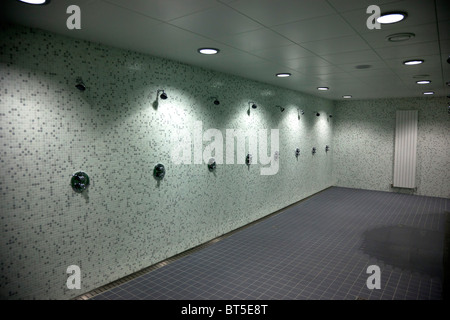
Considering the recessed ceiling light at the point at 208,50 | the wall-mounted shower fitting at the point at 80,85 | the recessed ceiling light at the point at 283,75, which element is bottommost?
the wall-mounted shower fitting at the point at 80,85

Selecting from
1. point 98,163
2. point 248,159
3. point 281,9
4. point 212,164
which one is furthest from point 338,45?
point 98,163

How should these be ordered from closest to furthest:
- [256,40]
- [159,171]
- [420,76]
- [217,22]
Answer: [217,22] < [256,40] < [159,171] < [420,76]

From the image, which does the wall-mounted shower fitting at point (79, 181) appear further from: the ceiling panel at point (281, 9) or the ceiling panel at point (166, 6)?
the ceiling panel at point (281, 9)

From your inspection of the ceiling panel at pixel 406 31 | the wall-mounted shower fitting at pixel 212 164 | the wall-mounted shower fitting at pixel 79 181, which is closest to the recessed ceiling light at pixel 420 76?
the ceiling panel at pixel 406 31

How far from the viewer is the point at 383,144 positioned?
9.58 meters

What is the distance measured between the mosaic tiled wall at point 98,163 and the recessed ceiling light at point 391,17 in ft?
9.09

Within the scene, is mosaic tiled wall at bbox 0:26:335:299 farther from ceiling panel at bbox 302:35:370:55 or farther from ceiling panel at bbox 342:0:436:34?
ceiling panel at bbox 342:0:436:34

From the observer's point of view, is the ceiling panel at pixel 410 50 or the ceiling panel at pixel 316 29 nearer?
the ceiling panel at pixel 316 29

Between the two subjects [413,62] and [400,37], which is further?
[413,62]

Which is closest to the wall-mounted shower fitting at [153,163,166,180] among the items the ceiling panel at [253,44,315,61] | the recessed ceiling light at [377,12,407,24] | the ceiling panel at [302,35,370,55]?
the ceiling panel at [253,44,315,61]

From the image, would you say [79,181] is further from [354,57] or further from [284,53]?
[354,57]

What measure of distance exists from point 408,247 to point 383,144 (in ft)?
18.2

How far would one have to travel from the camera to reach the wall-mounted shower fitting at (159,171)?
408 centimetres
